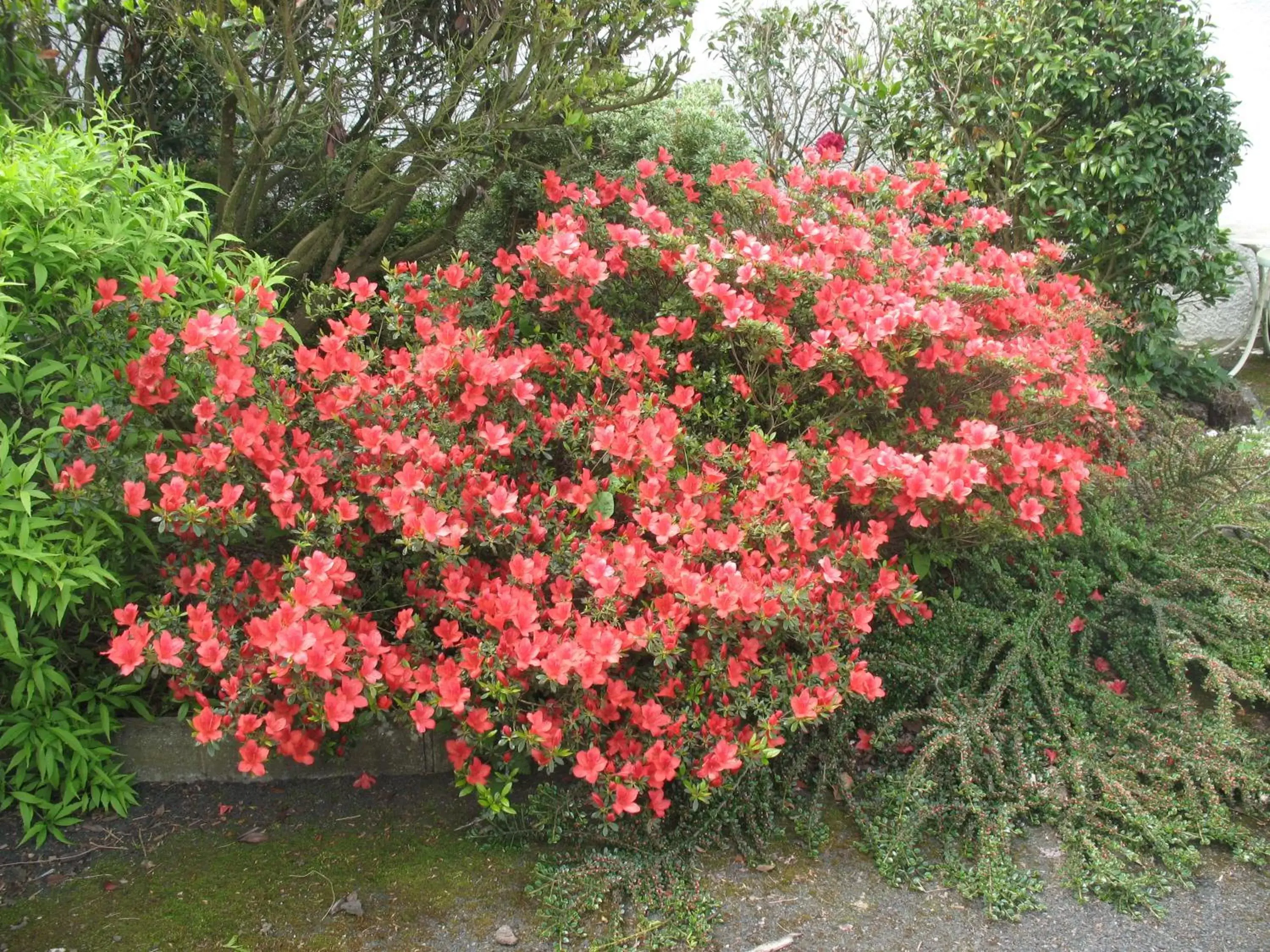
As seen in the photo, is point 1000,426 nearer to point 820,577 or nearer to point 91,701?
point 820,577

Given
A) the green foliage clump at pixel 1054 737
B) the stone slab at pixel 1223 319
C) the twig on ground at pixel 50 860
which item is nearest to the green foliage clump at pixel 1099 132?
the stone slab at pixel 1223 319

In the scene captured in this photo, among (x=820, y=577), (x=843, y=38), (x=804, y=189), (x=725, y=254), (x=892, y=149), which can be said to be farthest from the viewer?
(x=843, y=38)

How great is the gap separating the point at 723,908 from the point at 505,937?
0.47 meters

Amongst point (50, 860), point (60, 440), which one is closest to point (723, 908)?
point (50, 860)

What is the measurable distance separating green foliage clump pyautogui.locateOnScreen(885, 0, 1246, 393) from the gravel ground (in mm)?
3028

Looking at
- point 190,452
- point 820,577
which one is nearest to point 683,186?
point 820,577

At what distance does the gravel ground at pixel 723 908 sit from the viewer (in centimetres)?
200

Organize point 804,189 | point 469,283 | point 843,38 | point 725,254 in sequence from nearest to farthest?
point 725,254
point 469,283
point 804,189
point 843,38

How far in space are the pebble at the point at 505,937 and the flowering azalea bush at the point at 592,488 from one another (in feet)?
0.83

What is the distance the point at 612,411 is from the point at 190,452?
98 centimetres

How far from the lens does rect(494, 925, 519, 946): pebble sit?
1982 millimetres

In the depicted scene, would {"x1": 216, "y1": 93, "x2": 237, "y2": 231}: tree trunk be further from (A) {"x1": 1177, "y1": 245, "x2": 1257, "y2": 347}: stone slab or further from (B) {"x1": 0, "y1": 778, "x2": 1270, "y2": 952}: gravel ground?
(A) {"x1": 1177, "y1": 245, "x2": 1257, "y2": 347}: stone slab

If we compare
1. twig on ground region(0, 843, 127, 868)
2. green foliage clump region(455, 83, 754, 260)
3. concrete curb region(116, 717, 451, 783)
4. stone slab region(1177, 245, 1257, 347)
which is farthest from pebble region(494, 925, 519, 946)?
stone slab region(1177, 245, 1257, 347)

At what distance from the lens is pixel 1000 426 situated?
115 inches
